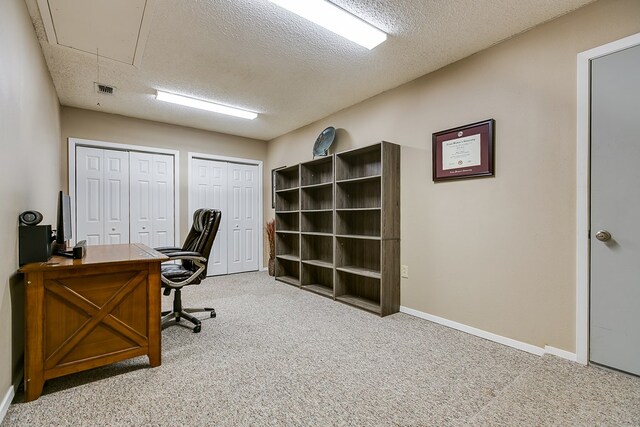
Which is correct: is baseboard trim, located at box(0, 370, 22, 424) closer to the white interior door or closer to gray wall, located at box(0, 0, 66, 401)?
gray wall, located at box(0, 0, 66, 401)

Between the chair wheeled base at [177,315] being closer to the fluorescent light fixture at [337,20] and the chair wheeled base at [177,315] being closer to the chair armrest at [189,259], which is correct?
the chair armrest at [189,259]

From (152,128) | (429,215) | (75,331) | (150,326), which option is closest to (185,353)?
(150,326)

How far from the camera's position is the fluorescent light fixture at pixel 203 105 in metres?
3.53

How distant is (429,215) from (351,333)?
53.2 inches

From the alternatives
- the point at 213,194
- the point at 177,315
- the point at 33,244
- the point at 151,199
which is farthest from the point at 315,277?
the point at 33,244

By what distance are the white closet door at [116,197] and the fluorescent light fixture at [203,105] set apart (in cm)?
130

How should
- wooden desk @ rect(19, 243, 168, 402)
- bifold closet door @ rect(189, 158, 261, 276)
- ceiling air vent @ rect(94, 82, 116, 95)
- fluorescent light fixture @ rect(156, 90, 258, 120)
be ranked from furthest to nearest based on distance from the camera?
bifold closet door @ rect(189, 158, 261, 276) → fluorescent light fixture @ rect(156, 90, 258, 120) → ceiling air vent @ rect(94, 82, 116, 95) → wooden desk @ rect(19, 243, 168, 402)

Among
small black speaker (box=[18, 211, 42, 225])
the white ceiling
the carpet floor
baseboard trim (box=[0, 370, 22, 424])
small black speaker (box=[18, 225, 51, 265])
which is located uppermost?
the white ceiling

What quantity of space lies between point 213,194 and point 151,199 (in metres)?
0.93

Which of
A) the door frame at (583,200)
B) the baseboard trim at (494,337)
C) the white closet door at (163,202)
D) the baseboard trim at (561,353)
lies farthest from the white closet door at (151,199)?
the door frame at (583,200)

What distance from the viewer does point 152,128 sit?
4523 mm

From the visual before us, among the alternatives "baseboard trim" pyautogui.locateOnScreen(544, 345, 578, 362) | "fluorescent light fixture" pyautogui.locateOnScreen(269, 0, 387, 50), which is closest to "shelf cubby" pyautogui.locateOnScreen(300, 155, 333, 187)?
"fluorescent light fixture" pyautogui.locateOnScreen(269, 0, 387, 50)

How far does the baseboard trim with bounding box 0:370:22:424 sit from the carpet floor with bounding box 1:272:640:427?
4 cm

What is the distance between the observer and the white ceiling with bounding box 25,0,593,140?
6.74ft
